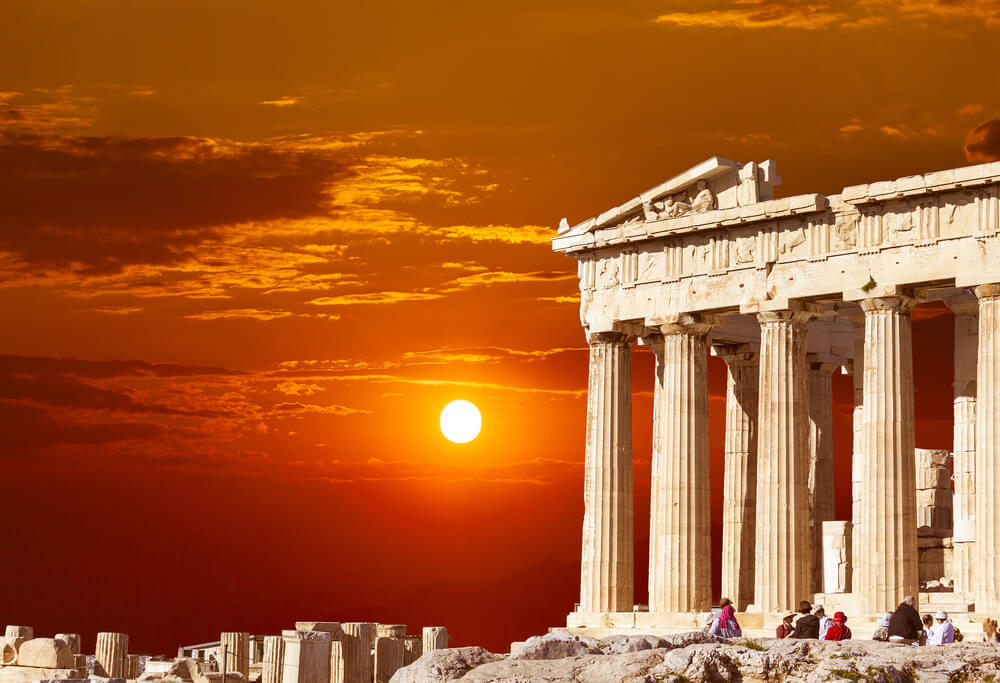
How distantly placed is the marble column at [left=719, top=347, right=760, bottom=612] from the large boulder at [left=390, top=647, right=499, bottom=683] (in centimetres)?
2732

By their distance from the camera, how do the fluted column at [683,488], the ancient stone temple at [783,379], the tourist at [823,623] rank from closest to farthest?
the tourist at [823,623] < the ancient stone temple at [783,379] < the fluted column at [683,488]

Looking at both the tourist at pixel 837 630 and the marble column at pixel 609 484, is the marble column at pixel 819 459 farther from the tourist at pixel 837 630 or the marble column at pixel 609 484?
the tourist at pixel 837 630

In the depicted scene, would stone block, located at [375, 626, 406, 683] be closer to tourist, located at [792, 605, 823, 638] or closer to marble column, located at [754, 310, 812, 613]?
marble column, located at [754, 310, 812, 613]

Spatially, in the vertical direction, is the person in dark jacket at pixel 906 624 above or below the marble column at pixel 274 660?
above

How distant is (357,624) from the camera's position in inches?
1927

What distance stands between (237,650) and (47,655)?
18.2 feet

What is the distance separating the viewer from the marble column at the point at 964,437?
1908 inches

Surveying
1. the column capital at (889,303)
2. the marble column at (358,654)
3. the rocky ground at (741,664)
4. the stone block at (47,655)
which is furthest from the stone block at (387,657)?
the rocky ground at (741,664)

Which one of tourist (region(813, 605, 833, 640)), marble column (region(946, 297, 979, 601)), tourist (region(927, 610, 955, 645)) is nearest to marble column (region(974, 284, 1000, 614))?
marble column (region(946, 297, 979, 601))

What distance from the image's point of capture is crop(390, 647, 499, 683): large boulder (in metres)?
26.5

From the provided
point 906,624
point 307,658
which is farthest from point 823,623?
point 307,658

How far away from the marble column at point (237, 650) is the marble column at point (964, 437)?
2090 cm

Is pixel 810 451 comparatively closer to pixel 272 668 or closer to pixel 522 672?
pixel 272 668

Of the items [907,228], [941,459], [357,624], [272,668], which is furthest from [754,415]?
[272,668]
